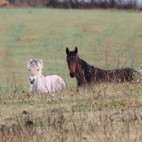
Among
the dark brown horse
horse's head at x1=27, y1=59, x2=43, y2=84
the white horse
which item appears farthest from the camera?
the dark brown horse

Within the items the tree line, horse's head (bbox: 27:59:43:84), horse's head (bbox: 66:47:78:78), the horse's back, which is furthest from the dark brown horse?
the tree line

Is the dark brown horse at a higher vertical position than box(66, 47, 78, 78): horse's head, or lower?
lower

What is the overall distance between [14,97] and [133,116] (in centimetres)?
438

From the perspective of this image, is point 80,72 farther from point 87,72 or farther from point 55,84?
point 55,84

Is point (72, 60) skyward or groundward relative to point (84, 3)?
skyward

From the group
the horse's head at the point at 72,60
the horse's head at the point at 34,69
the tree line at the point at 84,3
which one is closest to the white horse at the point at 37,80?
the horse's head at the point at 34,69

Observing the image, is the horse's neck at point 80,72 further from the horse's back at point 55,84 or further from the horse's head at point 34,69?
the horse's head at point 34,69

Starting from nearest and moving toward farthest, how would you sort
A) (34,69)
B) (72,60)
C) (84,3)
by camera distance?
(34,69) < (72,60) < (84,3)

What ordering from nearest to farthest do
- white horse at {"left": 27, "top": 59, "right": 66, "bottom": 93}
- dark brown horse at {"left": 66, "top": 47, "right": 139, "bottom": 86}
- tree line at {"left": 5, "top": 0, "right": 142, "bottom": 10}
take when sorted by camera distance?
white horse at {"left": 27, "top": 59, "right": 66, "bottom": 93}
dark brown horse at {"left": 66, "top": 47, "right": 139, "bottom": 86}
tree line at {"left": 5, "top": 0, "right": 142, "bottom": 10}

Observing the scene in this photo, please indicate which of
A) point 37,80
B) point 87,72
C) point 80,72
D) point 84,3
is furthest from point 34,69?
point 84,3

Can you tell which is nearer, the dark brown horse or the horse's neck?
the dark brown horse

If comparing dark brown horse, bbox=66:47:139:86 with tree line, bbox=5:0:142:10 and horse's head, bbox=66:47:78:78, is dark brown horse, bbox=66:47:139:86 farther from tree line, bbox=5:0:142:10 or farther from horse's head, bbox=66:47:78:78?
tree line, bbox=5:0:142:10

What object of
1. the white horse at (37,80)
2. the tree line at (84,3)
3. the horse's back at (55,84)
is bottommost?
the tree line at (84,3)

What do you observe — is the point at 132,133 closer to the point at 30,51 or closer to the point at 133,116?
the point at 133,116
